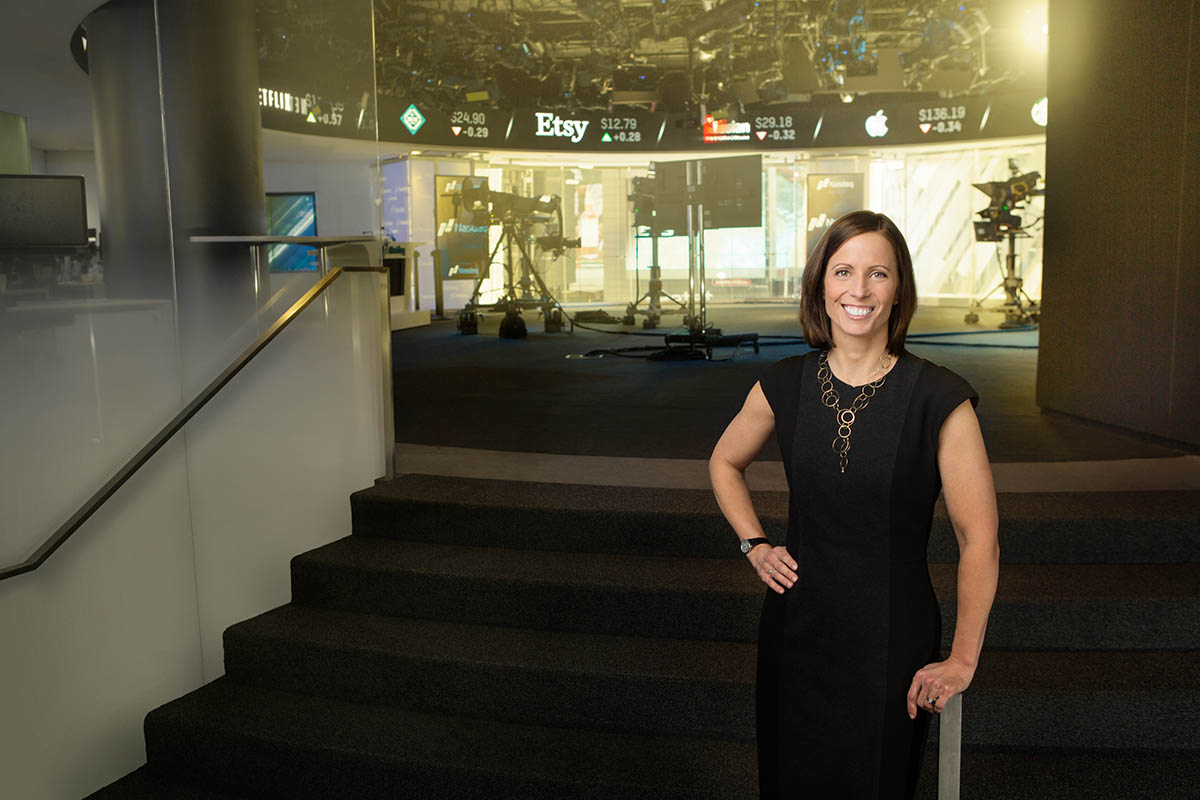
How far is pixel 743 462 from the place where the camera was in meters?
1.85

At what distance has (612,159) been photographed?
54.2 ft

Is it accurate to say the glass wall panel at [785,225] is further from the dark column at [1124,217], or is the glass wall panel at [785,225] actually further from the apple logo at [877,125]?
the dark column at [1124,217]

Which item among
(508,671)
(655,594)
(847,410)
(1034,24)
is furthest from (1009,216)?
(847,410)

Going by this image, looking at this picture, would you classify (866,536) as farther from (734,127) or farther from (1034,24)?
(734,127)

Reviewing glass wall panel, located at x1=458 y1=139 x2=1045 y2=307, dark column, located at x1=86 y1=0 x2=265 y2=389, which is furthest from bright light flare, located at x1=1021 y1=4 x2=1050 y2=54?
dark column, located at x1=86 y1=0 x2=265 y2=389

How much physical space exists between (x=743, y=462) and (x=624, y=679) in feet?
3.94

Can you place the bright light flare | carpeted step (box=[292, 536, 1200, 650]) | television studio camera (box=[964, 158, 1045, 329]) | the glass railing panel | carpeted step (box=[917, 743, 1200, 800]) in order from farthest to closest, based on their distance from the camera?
the bright light flare
television studio camera (box=[964, 158, 1045, 329])
the glass railing panel
carpeted step (box=[292, 536, 1200, 650])
carpeted step (box=[917, 743, 1200, 800])

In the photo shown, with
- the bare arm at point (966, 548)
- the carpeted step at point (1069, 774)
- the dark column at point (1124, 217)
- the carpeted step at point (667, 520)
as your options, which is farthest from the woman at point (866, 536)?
the dark column at point (1124, 217)

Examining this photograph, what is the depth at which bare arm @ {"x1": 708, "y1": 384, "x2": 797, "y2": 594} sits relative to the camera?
1771 mm

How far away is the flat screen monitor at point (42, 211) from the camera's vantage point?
259 centimetres

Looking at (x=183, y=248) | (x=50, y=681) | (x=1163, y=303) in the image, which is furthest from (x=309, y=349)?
(x=1163, y=303)

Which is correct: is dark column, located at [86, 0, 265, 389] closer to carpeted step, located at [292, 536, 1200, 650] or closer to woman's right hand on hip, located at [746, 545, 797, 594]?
carpeted step, located at [292, 536, 1200, 650]

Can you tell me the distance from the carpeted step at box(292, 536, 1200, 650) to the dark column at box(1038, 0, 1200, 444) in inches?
62.4

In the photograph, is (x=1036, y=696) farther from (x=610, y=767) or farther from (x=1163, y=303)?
(x=1163, y=303)
